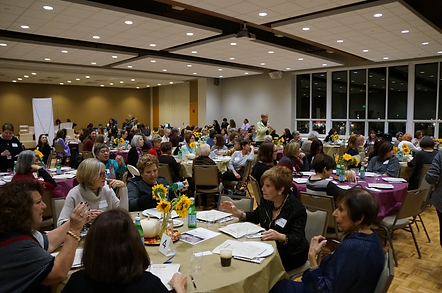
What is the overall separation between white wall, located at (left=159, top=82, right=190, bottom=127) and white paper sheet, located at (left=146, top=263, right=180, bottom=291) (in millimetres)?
18173

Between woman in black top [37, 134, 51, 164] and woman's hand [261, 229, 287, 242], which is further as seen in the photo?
woman in black top [37, 134, 51, 164]

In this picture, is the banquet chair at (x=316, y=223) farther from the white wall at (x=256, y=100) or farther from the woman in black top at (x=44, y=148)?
the white wall at (x=256, y=100)

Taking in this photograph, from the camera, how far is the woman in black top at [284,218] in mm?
2562

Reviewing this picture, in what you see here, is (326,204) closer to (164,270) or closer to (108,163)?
(164,270)

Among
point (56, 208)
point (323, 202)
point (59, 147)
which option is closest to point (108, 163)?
point (56, 208)

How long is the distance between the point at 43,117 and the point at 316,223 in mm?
10164

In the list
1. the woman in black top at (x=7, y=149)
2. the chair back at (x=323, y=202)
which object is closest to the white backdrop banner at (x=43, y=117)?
the woman in black top at (x=7, y=149)

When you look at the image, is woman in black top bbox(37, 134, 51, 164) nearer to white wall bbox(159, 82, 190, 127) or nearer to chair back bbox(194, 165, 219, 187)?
chair back bbox(194, 165, 219, 187)

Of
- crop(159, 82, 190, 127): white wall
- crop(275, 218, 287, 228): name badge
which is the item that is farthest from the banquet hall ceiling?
crop(159, 82, 190, 127): white wall

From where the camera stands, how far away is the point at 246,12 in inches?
253

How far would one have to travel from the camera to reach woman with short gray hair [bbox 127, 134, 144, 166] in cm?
717

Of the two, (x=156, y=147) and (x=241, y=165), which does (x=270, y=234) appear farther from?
(x=156, y=147)

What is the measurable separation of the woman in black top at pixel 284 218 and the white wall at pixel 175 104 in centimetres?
1740

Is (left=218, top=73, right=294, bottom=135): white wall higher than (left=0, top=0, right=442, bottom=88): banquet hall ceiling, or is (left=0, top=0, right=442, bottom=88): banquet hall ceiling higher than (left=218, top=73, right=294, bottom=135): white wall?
(left=0, top=0, right=442, bottom=88): banquet hall ceiling
